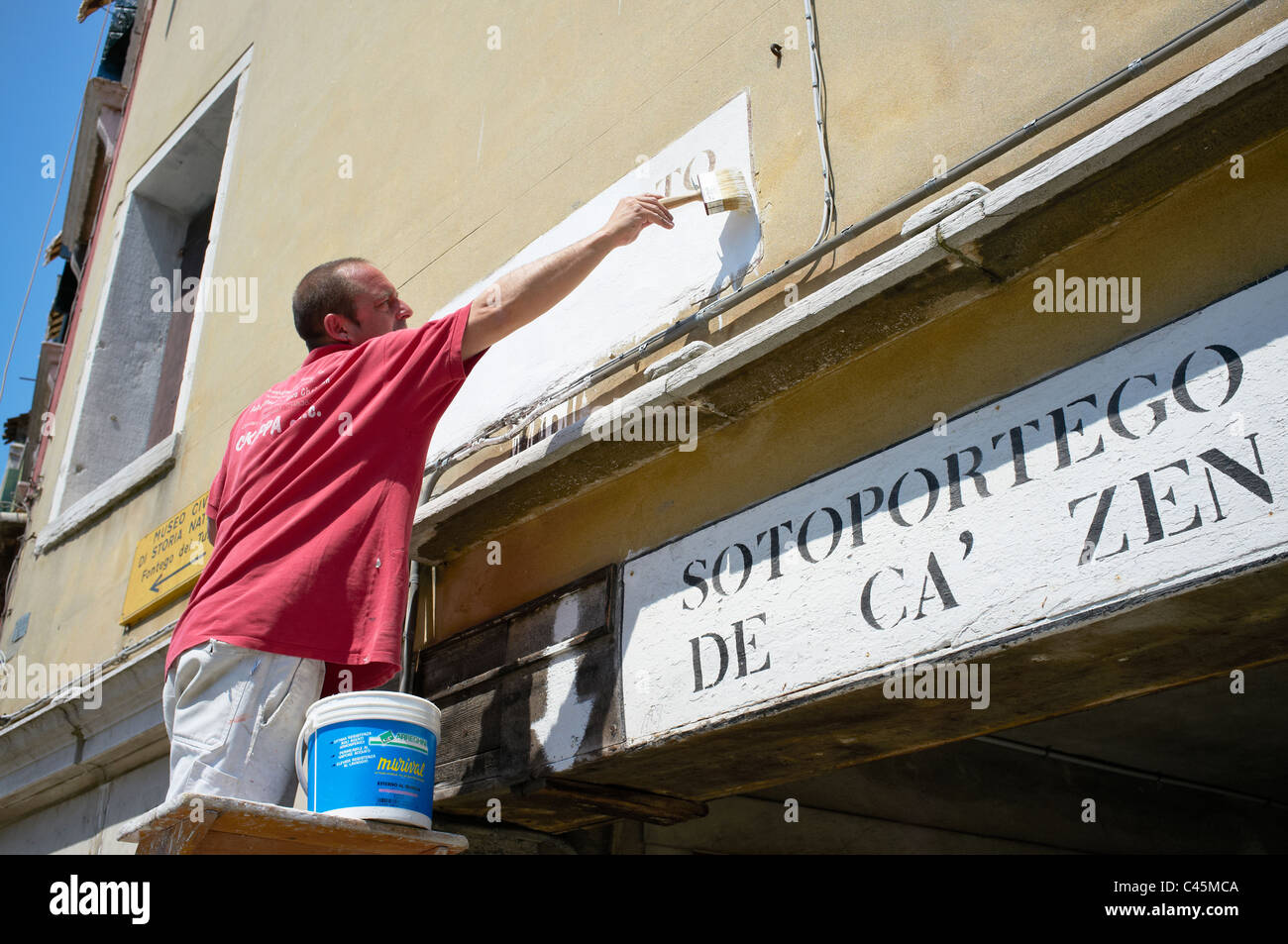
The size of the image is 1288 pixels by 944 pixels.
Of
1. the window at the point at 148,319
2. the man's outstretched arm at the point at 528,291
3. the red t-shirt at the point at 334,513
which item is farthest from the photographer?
the window at the point at 148,319

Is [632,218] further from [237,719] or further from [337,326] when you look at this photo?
[237,719]

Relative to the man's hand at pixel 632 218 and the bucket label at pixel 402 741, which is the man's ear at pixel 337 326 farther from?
the bucket label at pixel 402 741

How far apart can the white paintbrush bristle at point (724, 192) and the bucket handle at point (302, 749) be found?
5.31 feet

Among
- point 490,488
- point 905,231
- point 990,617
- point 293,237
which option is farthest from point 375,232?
point 990,617

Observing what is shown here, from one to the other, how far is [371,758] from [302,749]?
233mm

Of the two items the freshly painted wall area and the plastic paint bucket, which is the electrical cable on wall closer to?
the freshly painted wall area

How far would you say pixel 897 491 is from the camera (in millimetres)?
2699

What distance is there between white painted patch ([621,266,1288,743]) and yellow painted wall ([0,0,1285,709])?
97 mm

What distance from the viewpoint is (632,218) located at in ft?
10.3

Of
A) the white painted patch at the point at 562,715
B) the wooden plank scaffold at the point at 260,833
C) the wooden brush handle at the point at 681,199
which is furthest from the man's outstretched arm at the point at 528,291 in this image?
the wooden plank scaffold at the point at 260,833

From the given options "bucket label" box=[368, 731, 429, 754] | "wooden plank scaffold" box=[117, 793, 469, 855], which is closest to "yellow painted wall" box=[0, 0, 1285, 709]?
"bucket label" box=[368, 731, 429, 754]

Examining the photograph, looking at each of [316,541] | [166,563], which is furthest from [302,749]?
[166,563]

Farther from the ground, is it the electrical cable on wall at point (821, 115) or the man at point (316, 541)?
the electrical cable on wall at point (821, 115)

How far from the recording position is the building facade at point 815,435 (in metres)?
2.35
